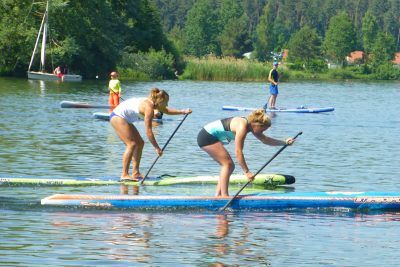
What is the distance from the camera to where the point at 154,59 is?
84.4 metres

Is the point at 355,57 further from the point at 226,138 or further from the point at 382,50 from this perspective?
the point at 226,138

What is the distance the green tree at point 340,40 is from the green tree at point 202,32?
64.0 ft

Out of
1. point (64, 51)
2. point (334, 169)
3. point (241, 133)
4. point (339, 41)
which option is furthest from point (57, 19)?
point (339, 41)

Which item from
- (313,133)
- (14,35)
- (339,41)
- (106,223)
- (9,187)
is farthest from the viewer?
(339,41)

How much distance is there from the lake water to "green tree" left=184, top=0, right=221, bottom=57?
149m

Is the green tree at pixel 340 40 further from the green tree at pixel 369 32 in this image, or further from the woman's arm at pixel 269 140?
the woman's arm at pixel 269 140

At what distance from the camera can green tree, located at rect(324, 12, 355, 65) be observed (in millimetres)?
171125

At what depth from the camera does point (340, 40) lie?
174 metres

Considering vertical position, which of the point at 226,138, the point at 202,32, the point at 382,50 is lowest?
the point at 382,50

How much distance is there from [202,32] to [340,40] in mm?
27024

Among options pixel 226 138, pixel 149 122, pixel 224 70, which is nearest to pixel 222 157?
pixel 226 138

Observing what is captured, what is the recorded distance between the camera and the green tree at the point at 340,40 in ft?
561

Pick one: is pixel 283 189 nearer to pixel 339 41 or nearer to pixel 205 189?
pixel 205 189

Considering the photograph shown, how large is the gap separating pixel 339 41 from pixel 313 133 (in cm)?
14464
